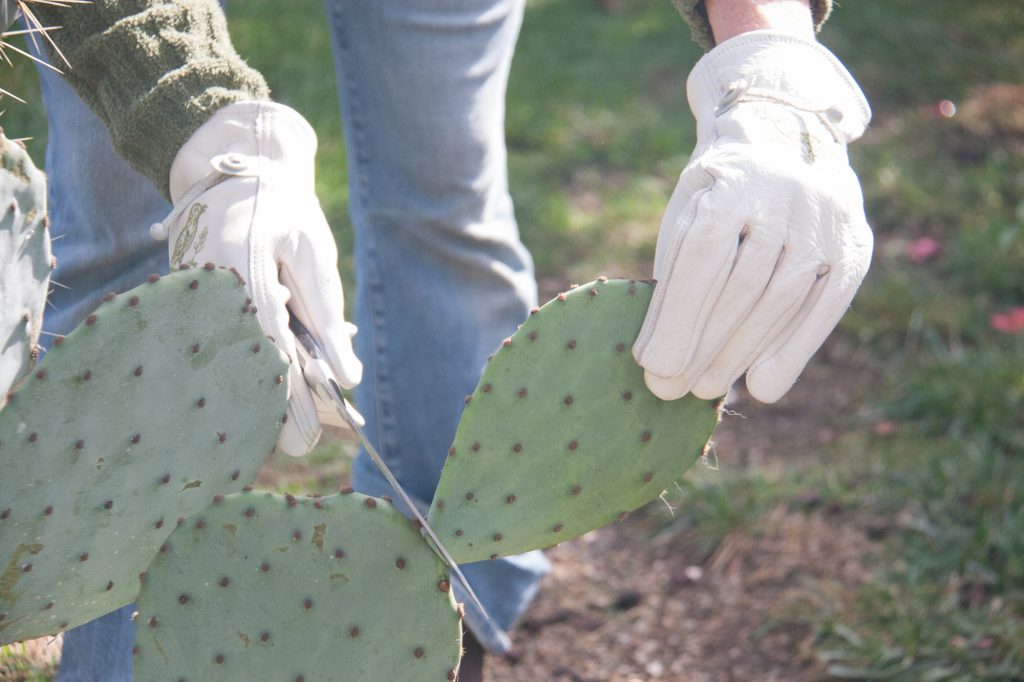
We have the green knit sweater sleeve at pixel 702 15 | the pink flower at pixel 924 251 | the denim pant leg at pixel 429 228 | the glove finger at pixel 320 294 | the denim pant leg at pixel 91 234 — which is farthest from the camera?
the pink flower at pixel 924 251

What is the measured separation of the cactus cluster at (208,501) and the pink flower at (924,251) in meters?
1.91

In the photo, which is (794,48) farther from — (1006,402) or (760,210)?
(1006,402)

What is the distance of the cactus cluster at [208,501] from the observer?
2.97 ft

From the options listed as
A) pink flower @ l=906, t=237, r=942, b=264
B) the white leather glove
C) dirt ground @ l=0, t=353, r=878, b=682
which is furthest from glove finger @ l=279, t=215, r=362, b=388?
pink flower @ l=906, t=237, r=942, b=264

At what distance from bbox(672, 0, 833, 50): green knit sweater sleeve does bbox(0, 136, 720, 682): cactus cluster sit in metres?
0.38

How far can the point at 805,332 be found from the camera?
3.22ft

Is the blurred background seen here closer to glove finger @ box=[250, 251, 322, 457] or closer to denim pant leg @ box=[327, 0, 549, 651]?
denim pant leg @ box=[327, 0, 549, 651]

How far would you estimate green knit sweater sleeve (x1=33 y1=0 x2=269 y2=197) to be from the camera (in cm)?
108

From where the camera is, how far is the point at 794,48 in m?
1.08

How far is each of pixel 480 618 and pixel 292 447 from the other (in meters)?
0.63

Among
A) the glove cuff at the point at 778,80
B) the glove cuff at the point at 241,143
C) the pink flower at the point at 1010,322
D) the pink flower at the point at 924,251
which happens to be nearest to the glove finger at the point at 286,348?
the glove cuff at the point at 241,143

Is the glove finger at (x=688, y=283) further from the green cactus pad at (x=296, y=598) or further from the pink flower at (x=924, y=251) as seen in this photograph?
the pink flower at (x=924, y=251)

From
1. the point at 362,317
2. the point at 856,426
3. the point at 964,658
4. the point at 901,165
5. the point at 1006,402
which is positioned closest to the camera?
the point at 964,658

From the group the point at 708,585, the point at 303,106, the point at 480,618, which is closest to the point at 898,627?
the point at 708,585
